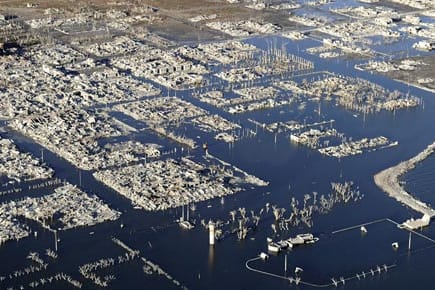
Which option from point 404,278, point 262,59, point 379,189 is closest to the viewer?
point 404,278

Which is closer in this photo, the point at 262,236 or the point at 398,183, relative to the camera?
the point at 262,236

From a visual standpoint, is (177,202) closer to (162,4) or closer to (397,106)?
(397,106)

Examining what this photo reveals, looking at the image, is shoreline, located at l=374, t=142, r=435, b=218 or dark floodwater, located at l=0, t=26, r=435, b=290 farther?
shoreline, located at l=374, t=142, r=435, b=218

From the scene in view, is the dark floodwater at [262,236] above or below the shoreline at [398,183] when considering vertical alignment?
below

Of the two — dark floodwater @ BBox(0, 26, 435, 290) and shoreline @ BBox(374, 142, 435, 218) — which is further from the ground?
shoreline @ BBox(374, 142, 435, 218)

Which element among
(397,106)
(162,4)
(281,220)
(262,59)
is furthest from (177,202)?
(162,4)

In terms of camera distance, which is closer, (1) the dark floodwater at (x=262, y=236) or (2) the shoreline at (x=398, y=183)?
(1) the dark floodwater at (x=262, y=236)

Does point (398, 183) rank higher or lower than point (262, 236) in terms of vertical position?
higher

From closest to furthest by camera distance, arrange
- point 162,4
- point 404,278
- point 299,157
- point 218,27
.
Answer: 1. point 404,278
2. point 299,157
3. point 218,27
4. point 162,4
